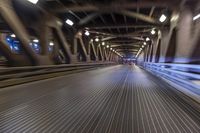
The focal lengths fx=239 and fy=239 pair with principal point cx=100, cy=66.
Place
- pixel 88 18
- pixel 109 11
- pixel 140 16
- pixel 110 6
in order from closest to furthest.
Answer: pixel 110 6, pixel 109 11, pixel 140 16, pixel 88 18

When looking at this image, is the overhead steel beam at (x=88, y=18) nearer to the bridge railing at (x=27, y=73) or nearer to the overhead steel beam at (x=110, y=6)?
the overhead steel beam at (x=110, y=6)

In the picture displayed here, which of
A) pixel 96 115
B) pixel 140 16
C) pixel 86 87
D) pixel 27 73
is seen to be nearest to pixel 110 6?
pixel 140 16

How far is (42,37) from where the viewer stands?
12008 millimetres

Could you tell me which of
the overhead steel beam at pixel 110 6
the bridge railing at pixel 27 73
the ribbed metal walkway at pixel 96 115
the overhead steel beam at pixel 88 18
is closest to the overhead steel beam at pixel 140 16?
the overhead steel beam at pixel 110 6

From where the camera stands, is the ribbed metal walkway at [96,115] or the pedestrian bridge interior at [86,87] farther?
the pedestrian bridge interior at [86,87]

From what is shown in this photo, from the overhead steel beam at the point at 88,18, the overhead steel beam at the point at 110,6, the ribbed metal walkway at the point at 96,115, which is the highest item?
the overhead steel beam at the point at 110,6

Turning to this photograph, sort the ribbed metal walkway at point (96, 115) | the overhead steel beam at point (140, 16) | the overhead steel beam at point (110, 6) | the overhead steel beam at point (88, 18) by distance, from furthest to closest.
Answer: the overhead steel beam at point (88, 18)
the overhead steel beam at point (140, 16)
the overhead steel beam at point (110, 6)
the ribbed metal walkway at point (96, 115)

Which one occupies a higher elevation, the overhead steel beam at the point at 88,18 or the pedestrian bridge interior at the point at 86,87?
the overhead steel beam at the point at 88,18

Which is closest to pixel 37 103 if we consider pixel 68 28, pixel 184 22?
pixel 184 22

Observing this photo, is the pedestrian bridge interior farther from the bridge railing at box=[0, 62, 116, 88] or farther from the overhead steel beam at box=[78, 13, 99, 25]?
the overhead steel beam at box=[78, 13, 99, 25]

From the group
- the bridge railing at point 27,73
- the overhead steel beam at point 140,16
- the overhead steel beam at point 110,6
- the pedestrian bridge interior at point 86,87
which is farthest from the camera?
the overhead steel beam at point 140,16

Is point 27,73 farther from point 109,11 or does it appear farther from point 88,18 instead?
point 88,18

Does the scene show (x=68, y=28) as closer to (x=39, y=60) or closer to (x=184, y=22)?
(x=39, y=60)

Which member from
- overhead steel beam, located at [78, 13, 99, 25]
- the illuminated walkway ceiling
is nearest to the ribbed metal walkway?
the illuminated walkway ceiling
